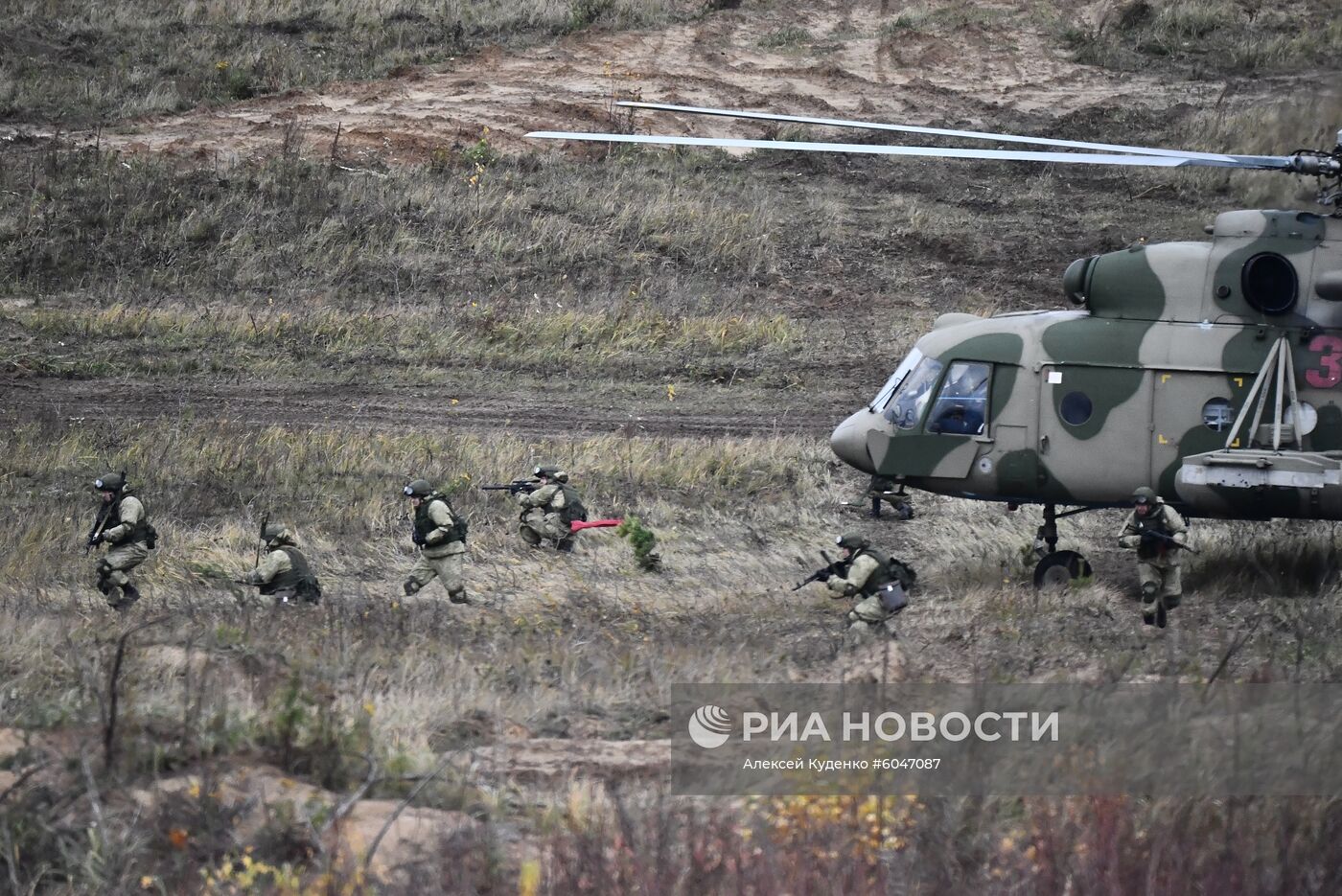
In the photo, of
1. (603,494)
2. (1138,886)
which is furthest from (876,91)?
(1138,886)

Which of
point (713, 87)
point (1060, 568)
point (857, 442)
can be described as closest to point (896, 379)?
point (857, 442)

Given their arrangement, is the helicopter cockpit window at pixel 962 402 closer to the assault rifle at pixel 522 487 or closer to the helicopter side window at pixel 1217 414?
the helicopter side window at pixel 1217 414

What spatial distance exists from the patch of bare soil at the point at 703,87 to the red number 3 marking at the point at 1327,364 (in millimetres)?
17462

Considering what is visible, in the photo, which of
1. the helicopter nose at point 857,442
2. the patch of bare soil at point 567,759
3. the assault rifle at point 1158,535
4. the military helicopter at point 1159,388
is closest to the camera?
the patch of bare soil at point 567,759

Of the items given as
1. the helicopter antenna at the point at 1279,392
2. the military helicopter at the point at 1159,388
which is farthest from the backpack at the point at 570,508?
the helicopter antenna at the point at 1279,392

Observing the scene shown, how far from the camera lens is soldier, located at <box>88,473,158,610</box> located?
11.8 m

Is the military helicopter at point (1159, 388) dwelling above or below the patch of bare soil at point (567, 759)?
above

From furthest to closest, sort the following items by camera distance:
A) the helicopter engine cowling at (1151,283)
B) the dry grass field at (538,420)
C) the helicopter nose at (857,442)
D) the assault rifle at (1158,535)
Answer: the helicopter nose at (857,442) < the helicopter engine cowling at (1151,283) < the assault rifle at (1158,535) < the dry grass field at (538,420)

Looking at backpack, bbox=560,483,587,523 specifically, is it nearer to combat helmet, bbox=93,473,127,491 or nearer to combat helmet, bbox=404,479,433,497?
combat helmet, bbox=404,479,433,497

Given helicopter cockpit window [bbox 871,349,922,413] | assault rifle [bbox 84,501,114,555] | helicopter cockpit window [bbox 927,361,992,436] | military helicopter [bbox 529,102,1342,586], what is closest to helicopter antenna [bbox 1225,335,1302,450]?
military helicopter [bbox 529,102,1342,586]

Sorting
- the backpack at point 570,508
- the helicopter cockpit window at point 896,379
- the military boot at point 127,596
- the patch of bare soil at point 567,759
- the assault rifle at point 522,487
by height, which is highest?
the helicopter cockpit window at point 896,379

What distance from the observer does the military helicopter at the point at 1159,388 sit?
10.7 m

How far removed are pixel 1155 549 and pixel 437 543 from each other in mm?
5685

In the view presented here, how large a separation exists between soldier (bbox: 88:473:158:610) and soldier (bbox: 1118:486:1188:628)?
8000 millimetres
